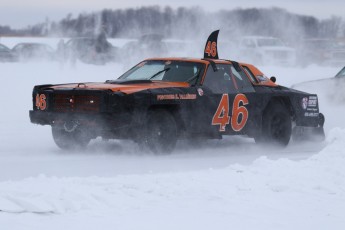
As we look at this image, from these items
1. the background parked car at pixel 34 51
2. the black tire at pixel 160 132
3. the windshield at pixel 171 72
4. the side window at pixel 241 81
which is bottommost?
the black tire at pixel 160 132

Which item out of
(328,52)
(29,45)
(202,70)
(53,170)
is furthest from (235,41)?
(53,170)

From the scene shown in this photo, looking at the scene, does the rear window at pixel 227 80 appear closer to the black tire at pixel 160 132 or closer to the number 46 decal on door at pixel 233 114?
the number 46 decal on door at pixel 233 114

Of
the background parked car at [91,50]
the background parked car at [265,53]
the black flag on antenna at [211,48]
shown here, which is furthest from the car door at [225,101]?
the background parked car at [265,53]

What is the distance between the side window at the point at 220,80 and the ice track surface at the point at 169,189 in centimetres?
82

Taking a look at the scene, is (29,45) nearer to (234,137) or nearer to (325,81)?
(325,81)

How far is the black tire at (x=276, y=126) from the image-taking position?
12.2m

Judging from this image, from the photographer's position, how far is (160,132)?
10.7 meters

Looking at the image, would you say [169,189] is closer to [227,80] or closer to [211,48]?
[227,80]

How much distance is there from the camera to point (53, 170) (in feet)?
30.6

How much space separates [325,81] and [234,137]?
460cm

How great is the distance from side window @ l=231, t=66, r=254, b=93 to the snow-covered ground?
2.74 feet

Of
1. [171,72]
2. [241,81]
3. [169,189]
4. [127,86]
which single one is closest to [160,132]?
[127,86]

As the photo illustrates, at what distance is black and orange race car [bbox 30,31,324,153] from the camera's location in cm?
1037

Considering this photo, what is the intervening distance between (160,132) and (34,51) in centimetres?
2152
